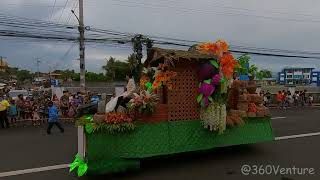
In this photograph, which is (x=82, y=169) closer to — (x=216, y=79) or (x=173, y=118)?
(x=173, y=118)

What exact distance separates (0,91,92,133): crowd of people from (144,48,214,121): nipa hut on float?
9653 millimetres

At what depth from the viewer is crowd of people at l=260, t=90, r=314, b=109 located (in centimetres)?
3052

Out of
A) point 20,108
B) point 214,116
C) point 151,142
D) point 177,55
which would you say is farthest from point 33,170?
point 20,108

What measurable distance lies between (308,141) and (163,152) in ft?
18.7

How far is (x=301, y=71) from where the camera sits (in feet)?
221

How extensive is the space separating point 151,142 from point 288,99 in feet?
84.4

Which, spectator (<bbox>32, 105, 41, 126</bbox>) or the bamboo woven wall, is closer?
the bamboo woven wall

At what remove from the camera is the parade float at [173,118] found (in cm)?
763

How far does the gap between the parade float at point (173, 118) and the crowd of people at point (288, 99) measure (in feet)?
70.0

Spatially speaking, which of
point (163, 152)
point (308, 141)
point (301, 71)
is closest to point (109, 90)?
point (308, 141)

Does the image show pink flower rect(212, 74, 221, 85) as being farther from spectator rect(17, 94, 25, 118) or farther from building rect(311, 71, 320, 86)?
building rect(311, 71, 320, 86)

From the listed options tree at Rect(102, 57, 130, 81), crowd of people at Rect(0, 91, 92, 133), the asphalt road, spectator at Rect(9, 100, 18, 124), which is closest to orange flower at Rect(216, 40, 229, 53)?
the asphalt road

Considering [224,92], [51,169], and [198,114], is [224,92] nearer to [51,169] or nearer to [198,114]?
[198,114]

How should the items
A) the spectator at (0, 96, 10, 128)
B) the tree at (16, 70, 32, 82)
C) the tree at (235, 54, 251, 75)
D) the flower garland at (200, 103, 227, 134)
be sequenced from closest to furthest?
the flower garland at (200, 103, 227, 134), the tree at (235, 54, 251, 75), the spectator at (0, 96, 10, 128), the tree at (16, 70, 32, 82)
